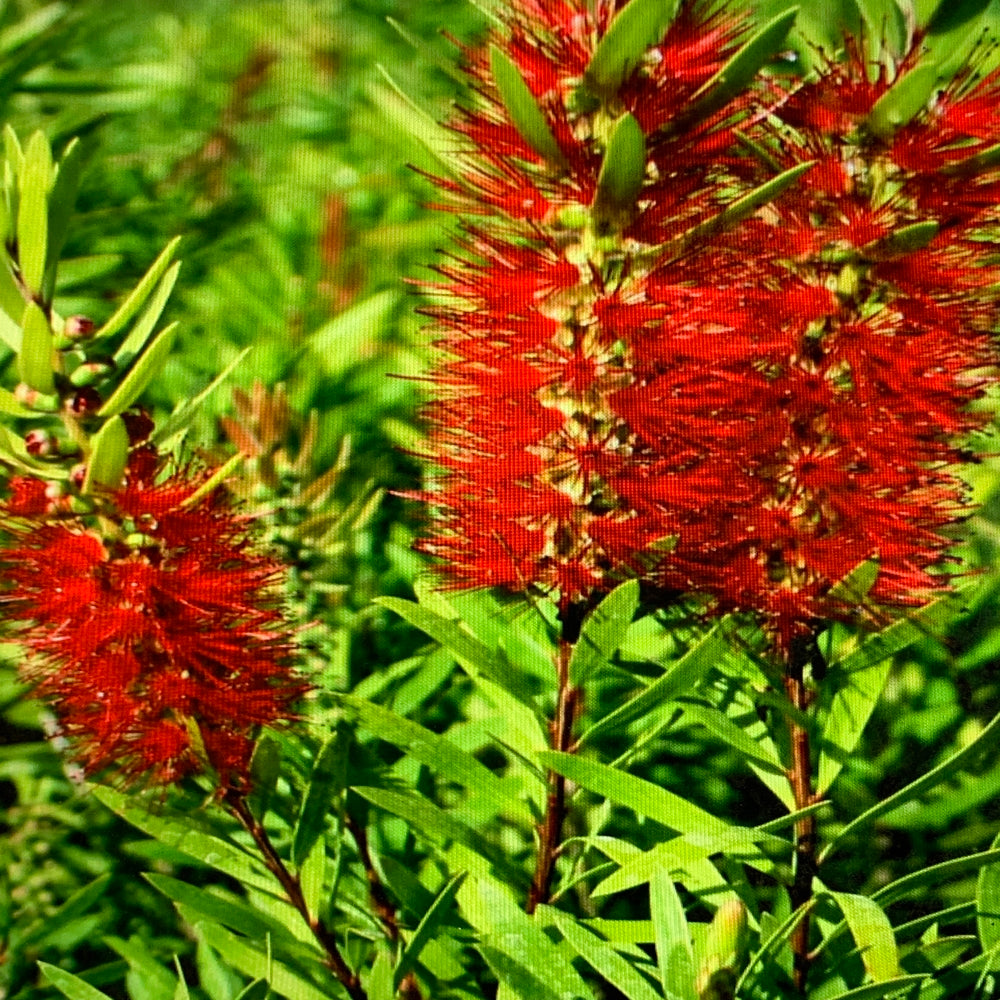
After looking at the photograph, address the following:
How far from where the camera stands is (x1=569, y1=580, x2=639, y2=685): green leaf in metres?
0.42

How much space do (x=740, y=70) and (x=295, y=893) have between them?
13.9 inches

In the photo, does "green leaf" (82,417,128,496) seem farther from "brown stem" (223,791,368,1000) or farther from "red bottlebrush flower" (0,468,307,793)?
"brown stem" (223,791,368,1000)

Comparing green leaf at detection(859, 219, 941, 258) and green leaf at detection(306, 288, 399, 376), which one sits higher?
green leaf at detection(859, 219, 941, 258)

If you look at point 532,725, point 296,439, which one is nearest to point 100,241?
point 296,439

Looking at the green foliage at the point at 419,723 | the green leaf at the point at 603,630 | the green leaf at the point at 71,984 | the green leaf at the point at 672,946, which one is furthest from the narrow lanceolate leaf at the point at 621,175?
the green leaf at the point at 71,984

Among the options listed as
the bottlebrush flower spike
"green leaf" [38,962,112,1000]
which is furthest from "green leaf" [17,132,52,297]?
"green leaf" [38,962,112,1000]

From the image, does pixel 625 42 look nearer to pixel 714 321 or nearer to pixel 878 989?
pixel 714 321

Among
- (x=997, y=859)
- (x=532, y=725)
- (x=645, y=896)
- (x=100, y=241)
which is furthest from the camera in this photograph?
(x=100, y=241)

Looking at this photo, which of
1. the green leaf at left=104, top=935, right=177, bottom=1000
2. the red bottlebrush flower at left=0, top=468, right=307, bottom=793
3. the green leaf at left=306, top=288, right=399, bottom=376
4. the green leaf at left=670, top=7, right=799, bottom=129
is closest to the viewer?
the green leaf at left=670, top=7, right=799, bottom=129

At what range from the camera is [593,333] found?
43 centimetres

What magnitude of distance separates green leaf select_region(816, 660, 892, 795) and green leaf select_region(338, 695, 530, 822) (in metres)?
0.13

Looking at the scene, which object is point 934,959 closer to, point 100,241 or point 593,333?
point 593,333

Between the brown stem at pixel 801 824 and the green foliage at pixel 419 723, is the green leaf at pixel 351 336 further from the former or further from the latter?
the brown stem at pixel 801 824

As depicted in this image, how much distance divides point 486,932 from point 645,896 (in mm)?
158
